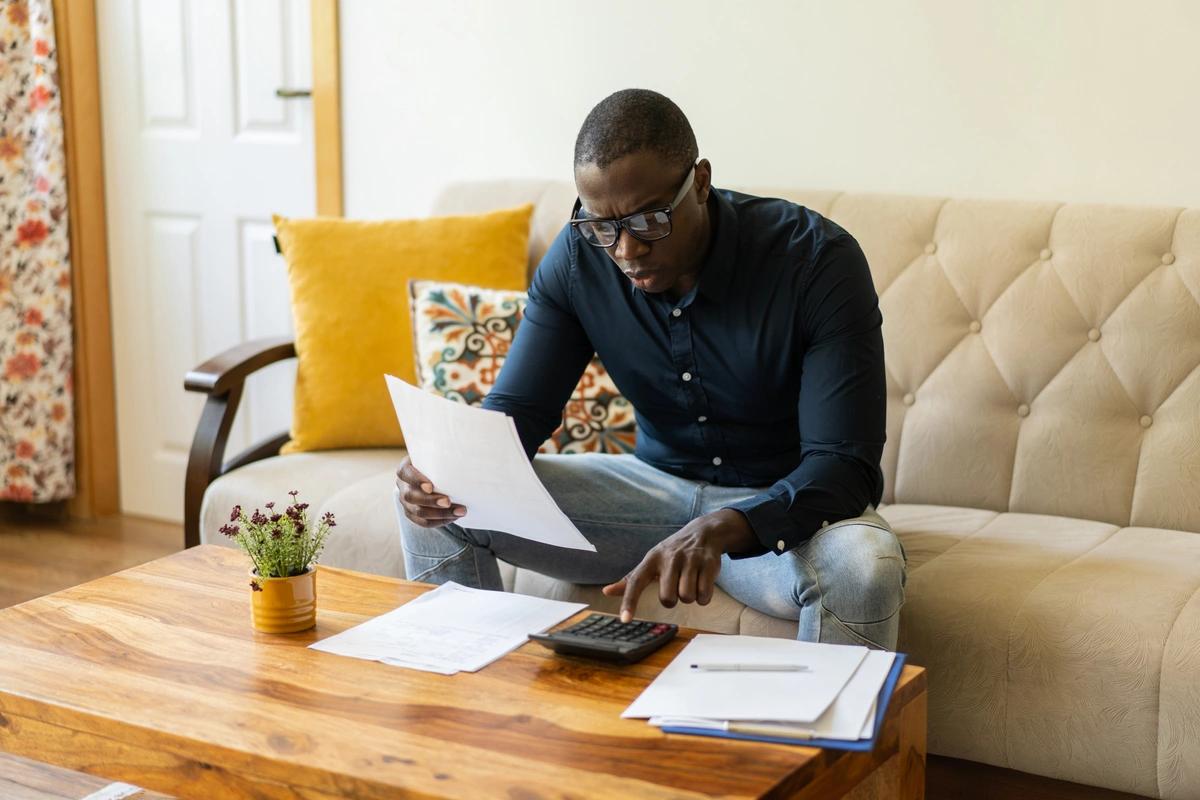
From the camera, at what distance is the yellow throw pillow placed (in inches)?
101

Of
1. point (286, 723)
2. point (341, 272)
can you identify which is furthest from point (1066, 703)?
point (341, 272)

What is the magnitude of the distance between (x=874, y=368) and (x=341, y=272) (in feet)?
3.95

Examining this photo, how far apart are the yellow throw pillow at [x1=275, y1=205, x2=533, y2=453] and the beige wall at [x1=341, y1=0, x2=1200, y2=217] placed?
0.38 metres

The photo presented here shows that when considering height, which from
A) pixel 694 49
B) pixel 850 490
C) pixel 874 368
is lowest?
pixel 850 490

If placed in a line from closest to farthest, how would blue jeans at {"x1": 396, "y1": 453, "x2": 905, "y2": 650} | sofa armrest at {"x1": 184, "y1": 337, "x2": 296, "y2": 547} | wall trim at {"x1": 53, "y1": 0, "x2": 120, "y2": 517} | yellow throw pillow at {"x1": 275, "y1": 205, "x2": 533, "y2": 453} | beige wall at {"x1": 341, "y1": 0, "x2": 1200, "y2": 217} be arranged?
1. blue jeans at {"x1": 396, "y1": 453, "x2": 905, "y2": 650}
2. beige wall at {"x1": 341, "y1": 0, "x2": 1200, "y2": 217}
3. sofa armrest at {"x1": 184, "y1": 337, "x2": 296, "y2": 547}
4. yellow throw pillow at {"x1": 275, "y1": 205, "x2": 533, "y2": 453}
5. wall trim at {"x1": 53, "y1": 0, "x2": 120, "y2": 517}

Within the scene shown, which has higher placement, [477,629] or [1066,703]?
[477,629]

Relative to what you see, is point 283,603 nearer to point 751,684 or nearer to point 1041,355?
point 751,684

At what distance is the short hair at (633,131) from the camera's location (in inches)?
68.1

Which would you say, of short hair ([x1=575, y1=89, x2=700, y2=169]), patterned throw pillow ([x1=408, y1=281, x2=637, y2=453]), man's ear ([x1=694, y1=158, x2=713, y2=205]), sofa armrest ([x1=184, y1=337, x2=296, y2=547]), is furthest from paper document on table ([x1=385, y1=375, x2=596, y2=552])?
sofa armrest ([x1=184, y1=337, x2=296, y2=547])

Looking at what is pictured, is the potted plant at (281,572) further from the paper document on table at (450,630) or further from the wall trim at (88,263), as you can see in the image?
the wall trim at (88,263)

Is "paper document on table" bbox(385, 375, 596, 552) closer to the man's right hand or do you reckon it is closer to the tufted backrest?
the man's right hand

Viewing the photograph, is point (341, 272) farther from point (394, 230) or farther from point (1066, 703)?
point (1066, 703)

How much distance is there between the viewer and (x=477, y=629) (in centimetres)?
157

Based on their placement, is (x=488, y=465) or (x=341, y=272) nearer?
(x=488, y=465)
